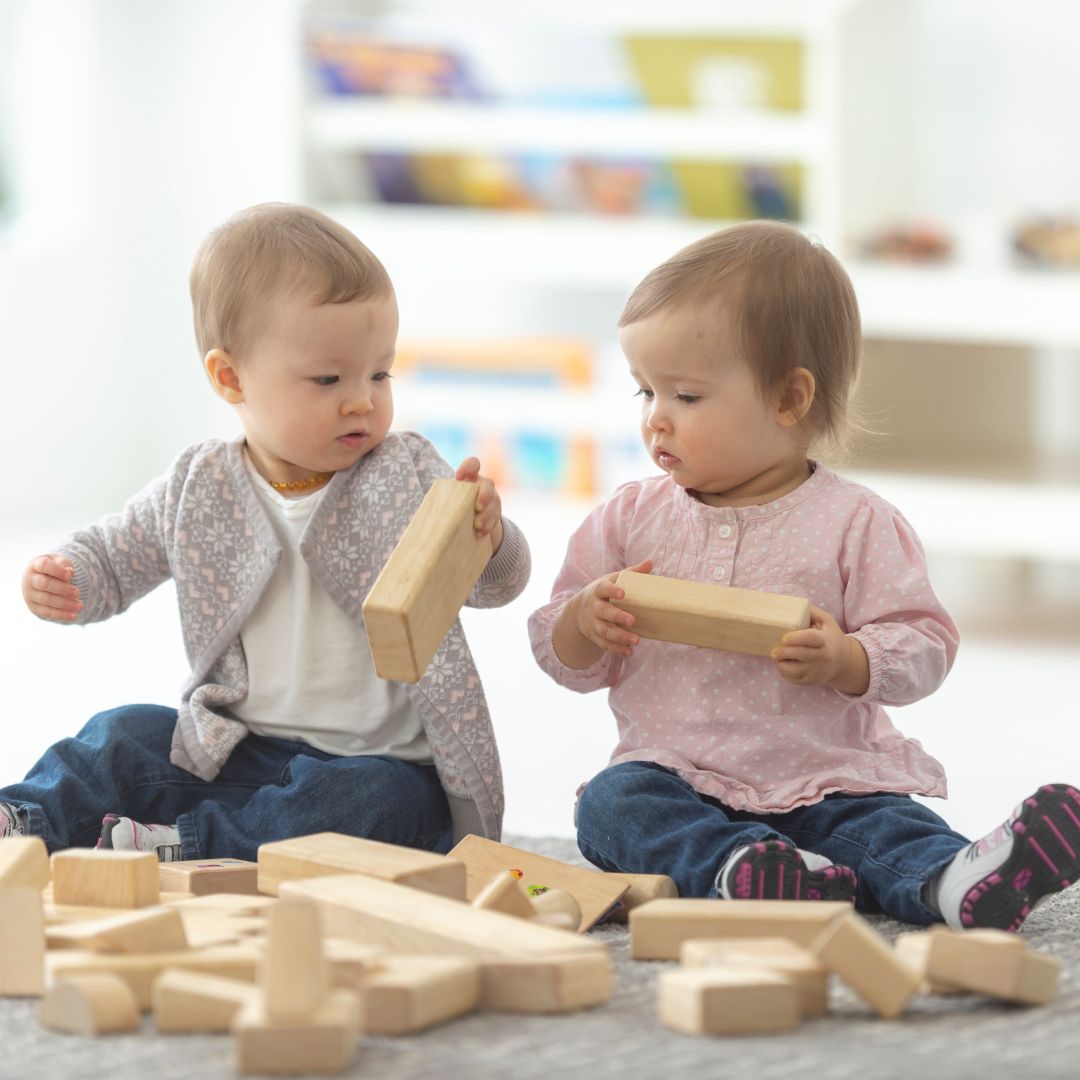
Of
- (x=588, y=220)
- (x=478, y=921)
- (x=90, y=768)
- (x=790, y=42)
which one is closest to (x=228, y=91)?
(x=588, y=220)

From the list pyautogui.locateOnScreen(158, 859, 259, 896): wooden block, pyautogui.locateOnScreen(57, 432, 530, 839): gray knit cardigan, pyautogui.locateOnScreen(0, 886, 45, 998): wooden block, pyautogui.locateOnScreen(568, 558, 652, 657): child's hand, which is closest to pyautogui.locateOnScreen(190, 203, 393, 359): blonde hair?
pyautogui.locateOnScreen(57, 432, 530, 839): gray knit cardigan

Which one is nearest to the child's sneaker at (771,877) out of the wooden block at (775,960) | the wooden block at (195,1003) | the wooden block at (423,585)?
the wooden block at (775,960)

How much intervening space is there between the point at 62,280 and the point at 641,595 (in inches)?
98.3

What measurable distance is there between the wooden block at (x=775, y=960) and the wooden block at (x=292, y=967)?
0.23 metres

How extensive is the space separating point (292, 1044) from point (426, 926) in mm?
164

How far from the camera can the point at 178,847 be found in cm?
134

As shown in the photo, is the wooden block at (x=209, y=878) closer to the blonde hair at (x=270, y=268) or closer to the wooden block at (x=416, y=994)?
the wooden block at (x=416, y=994)

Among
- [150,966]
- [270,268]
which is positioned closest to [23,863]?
[150,966]

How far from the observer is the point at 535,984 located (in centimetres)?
96

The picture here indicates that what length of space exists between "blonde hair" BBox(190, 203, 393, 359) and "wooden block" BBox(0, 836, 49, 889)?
430mm

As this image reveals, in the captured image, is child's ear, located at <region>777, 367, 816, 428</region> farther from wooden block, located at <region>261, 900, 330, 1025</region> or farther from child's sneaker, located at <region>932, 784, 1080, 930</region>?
wooden block, located at <region>261, 900, 330, 1025</region>

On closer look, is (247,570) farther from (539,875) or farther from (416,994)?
(416,994)

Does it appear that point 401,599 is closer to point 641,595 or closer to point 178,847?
point 641,595

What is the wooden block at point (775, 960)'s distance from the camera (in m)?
0.94
